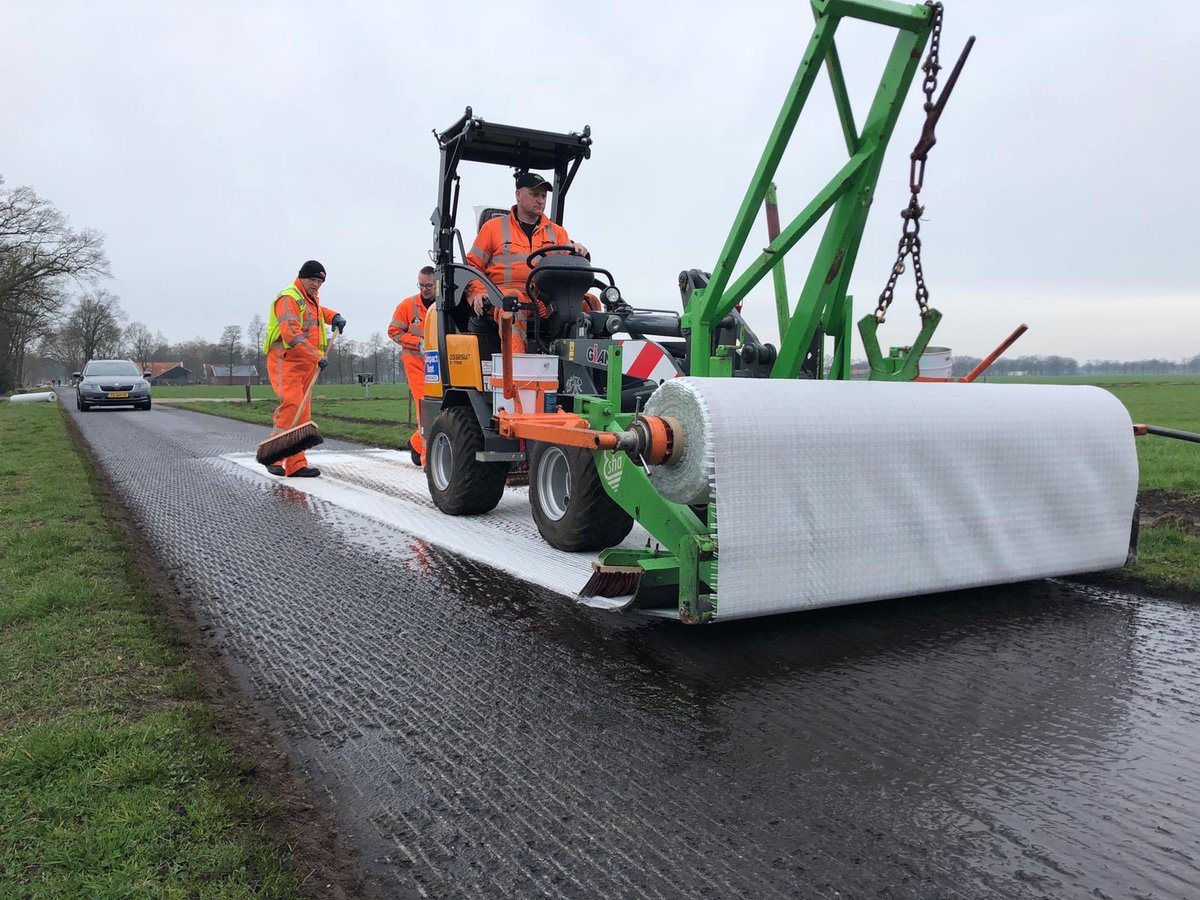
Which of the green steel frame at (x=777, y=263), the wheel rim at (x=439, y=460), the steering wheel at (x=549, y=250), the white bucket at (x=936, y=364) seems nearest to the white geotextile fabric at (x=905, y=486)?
the green steel frame at (x=777, y=263)

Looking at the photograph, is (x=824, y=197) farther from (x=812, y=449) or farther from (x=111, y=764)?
(x=111, y=764)

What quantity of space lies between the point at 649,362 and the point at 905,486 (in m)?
2.42

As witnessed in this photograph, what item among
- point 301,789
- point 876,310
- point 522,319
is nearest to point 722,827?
point 301,789

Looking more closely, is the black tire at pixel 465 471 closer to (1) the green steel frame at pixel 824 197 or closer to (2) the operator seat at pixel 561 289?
(2) the operator seat at pixel 561 289

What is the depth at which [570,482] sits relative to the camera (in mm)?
5434

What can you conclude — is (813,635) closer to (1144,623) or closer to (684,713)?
(684,713)

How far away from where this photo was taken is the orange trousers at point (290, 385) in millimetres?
9438

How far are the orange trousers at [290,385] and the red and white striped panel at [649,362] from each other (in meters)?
Result: 4.63

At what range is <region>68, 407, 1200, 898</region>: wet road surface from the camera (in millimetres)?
2217

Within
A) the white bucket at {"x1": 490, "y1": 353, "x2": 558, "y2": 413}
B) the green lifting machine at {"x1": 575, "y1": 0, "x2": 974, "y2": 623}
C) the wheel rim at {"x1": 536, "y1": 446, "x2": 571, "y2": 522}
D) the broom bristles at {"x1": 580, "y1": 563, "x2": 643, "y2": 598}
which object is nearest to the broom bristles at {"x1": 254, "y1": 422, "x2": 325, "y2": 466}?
the white bucket at {"x1": 490, "y1": 353, "x2": 558, "y2": 413}

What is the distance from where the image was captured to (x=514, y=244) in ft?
22.4

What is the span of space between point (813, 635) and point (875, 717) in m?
0.92

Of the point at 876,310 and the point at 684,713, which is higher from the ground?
the point at 876,310

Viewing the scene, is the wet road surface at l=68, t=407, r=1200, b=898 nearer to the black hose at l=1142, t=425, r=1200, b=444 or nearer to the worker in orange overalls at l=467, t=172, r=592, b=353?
the black hose at l=1142, t=425, r=1200, b=444
